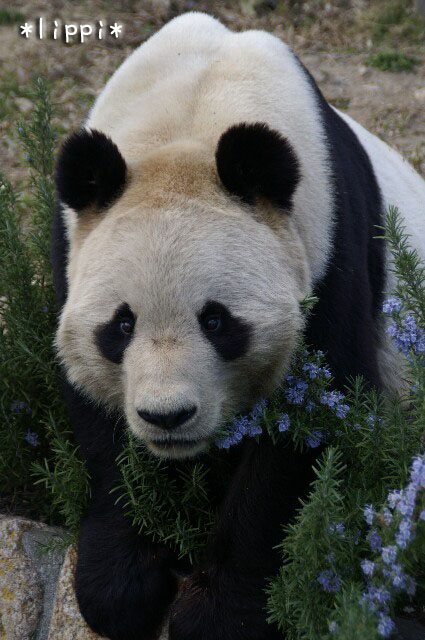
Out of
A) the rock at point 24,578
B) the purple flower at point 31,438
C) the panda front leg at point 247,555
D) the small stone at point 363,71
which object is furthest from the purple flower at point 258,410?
the small stone at point 363,71

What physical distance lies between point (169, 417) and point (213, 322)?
308 millimetres

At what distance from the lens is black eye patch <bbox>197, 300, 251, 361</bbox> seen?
8.11 feet

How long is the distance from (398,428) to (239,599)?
0.84 meters

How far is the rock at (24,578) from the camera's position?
305 centimetres

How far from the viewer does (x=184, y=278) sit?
7.98 feet

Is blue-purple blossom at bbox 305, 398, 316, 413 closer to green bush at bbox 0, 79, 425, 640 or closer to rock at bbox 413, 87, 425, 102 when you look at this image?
green bush at bbox 0, 79, 425, 640

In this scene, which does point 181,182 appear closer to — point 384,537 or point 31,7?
point 384,537

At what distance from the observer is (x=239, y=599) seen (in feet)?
9.34

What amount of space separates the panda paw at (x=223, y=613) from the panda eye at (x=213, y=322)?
0.85m

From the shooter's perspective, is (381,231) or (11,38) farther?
(11,38)

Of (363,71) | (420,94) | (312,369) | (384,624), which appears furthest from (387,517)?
(363,71)

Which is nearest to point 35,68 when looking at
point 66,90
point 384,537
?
point 66,90

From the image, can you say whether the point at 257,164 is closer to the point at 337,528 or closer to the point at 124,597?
the point at 337,528

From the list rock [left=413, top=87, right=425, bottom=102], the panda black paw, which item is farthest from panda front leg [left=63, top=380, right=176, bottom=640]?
rock [left=413, top=87, right=425, bottom=102]
